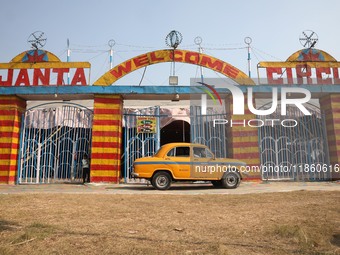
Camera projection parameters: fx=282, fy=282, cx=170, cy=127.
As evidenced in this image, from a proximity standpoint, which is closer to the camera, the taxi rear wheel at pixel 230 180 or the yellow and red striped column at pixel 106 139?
the taxi rear wheel at pixel 230 180

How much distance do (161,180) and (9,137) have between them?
8.05 meters

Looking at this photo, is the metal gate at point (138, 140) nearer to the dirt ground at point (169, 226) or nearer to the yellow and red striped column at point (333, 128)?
the dirt ground at point (169, 226)

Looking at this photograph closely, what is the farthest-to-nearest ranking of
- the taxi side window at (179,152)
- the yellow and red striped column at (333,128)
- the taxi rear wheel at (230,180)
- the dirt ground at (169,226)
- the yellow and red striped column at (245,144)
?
the yellow and red striped column at (333,128), the yellow and red striped column at (245,144), the taxi rear wheel at (230,180), the taxi side window at (179,152), the dirt ground at (169,226)

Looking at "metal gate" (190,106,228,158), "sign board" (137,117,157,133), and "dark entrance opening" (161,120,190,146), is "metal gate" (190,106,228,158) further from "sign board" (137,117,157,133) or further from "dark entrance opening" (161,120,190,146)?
"dark entrance opening" (161,120,190,146)

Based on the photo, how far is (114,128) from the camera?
13.5 metres

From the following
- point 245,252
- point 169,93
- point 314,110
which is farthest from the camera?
point 314,110

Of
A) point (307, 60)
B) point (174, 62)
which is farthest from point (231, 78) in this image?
point (307, 60)

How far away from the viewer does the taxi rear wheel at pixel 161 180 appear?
35.9ft

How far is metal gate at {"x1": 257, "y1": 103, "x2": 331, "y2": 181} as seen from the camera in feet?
46.3

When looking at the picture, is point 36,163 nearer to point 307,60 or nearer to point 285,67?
point 285,67

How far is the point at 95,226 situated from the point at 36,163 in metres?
11.0

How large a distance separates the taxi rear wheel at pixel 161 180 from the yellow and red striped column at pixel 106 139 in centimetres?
294

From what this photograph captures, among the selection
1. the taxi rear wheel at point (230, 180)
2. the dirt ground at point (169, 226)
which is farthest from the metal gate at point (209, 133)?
the dirt ground at point (169, 226)

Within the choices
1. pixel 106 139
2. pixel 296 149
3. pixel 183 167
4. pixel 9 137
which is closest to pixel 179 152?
pixel 183 167
